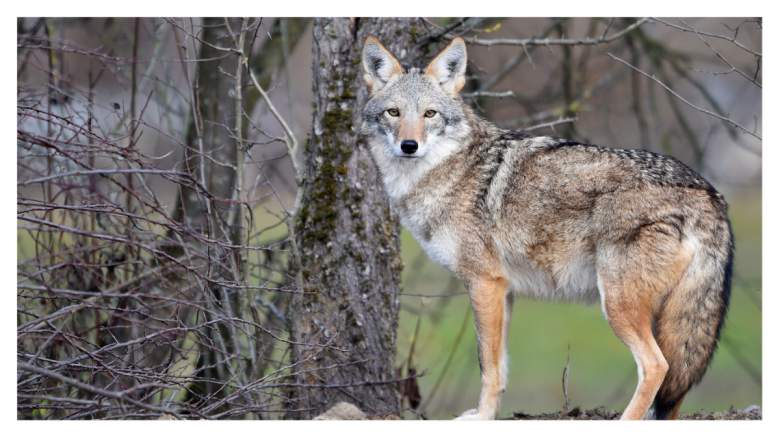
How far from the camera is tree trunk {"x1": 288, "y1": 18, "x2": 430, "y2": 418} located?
24.3 feet

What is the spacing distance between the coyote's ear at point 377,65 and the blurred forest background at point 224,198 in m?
0.68

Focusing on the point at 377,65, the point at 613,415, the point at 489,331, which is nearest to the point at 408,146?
the point at 377,65

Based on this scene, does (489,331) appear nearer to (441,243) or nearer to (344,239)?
(441,243)

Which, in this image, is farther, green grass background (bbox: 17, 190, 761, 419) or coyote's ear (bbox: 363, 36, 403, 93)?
green grass background (bbox: 17, 190, 761, 419)

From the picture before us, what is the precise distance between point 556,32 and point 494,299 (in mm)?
5192

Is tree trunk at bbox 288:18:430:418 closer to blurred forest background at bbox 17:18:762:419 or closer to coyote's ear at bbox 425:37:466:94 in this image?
blurred forest background at bbox 17:18:762:419

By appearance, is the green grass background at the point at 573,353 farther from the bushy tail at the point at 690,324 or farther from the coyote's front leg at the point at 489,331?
the bushy tail at the point at 690,324

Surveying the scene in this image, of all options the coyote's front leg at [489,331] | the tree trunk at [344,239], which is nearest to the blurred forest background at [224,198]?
the tree trunk at [344,239]

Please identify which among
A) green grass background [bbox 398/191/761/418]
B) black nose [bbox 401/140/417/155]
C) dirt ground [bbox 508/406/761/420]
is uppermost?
black nose [bbox 401/140/417/155]

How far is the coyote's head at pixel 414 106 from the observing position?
632cm

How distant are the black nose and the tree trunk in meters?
1.24

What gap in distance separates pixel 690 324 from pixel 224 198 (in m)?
4.37

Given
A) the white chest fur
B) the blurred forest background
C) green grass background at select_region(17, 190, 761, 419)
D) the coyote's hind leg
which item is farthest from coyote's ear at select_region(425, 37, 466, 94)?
green grass background at select_region(17, 190, 761, 419)

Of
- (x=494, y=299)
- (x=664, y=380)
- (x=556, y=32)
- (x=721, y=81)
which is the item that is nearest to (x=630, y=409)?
(x=664, y=380)
